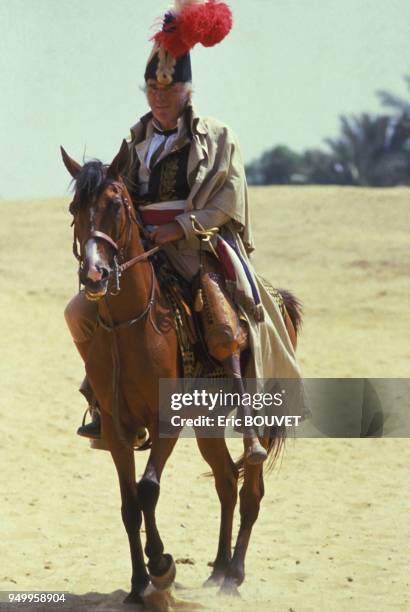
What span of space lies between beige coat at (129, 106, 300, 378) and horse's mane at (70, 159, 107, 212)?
725 millimetres

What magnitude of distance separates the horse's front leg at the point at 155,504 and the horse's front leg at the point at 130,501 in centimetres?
20

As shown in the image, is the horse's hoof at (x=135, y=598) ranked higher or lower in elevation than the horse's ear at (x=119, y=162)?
lower

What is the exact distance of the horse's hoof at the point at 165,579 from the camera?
6.21m

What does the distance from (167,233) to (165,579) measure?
1.84m

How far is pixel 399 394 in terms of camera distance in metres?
12.3

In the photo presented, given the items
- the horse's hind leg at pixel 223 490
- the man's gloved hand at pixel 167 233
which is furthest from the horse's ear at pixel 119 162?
the horse's hind leg at pixel 223 490

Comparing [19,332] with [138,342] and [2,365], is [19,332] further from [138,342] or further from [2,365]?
[138,342]

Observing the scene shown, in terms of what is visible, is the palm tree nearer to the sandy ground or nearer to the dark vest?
the sandy ground

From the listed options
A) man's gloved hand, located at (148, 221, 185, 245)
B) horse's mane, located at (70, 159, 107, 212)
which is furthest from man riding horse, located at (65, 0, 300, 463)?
horse's mane, located at (70, 159, 107, 212)

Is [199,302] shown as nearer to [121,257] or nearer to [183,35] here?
[121,257]

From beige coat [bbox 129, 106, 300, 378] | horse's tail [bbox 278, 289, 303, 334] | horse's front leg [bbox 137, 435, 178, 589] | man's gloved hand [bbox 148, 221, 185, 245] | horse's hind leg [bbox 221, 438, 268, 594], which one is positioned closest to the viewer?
horse's front leg [bbox 137, 435, 178, 589]

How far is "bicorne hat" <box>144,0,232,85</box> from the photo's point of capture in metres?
6.36

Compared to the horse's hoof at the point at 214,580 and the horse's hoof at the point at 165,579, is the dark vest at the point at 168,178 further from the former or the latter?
the horse's hoof at the point at 214,580

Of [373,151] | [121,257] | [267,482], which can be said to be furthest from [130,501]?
[373,151]
